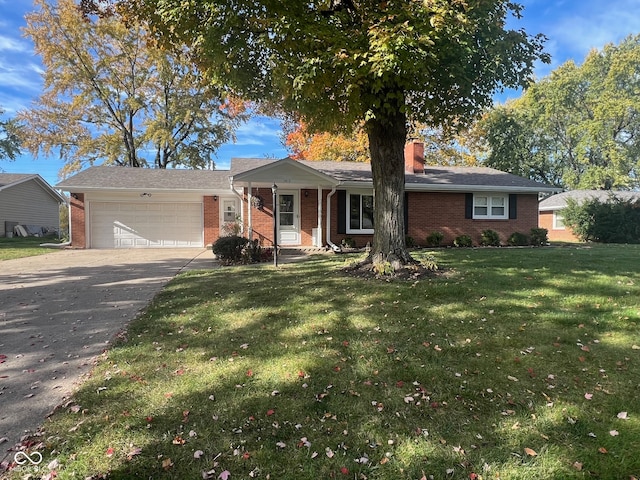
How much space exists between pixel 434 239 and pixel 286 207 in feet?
19.9

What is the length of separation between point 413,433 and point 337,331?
1931 millimetres

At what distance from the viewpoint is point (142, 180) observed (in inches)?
645

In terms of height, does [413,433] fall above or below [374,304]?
below

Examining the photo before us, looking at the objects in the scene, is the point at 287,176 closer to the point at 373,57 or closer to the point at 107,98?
the point at 373,57

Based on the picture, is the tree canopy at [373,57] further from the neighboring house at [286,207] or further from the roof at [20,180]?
A: the roof at [20,180]

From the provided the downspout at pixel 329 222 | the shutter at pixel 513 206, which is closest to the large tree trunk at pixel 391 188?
the downspout at pixel 329 222

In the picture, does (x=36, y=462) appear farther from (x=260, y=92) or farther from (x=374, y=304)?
(x=260, y=92)

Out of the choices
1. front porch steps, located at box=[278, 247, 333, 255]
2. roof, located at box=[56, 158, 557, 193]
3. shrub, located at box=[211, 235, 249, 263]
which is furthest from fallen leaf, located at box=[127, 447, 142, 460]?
roof, located at box=[56, 158, 557, 193]

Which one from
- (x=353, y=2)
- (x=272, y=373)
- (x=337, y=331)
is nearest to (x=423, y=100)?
(x=353, y=2)

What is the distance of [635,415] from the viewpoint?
8.95 ft

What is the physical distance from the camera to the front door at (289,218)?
1476 centimetres

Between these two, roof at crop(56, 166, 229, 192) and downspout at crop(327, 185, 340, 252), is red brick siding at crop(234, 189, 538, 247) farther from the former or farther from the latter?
roof at crop(56, 166, 229, 192)

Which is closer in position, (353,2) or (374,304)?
(374,304)

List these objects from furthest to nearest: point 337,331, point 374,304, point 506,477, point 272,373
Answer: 1. point 374,304
2. point 337,331
3. point 272,373
4. point 506,477
